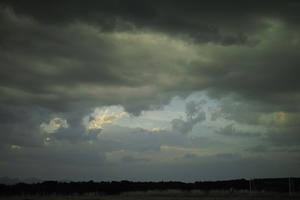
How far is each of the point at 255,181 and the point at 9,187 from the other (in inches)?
1670

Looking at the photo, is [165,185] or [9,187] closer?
[9,187]

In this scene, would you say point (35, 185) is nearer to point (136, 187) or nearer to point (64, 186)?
point (64, 186)

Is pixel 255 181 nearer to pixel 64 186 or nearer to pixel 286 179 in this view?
pixel 286 179

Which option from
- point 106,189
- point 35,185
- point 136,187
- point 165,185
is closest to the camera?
point 35,185

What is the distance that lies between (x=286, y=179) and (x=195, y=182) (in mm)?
28825

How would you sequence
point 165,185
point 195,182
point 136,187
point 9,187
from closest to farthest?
point 9,187, point 136,187, point 165,185, point 195,182

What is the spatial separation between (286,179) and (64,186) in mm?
38111

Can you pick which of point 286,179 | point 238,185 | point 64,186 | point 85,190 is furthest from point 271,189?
point 64,186

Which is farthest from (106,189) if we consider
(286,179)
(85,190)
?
(286,179)

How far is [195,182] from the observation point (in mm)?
76312

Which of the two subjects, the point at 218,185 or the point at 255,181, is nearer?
the point at 255,181

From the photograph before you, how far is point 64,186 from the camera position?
5197cm

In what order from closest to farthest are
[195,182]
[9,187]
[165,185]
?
[9,187], [165,185], [195,182]

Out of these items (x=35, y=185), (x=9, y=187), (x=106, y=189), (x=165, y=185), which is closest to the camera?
(x=9, y=187)
